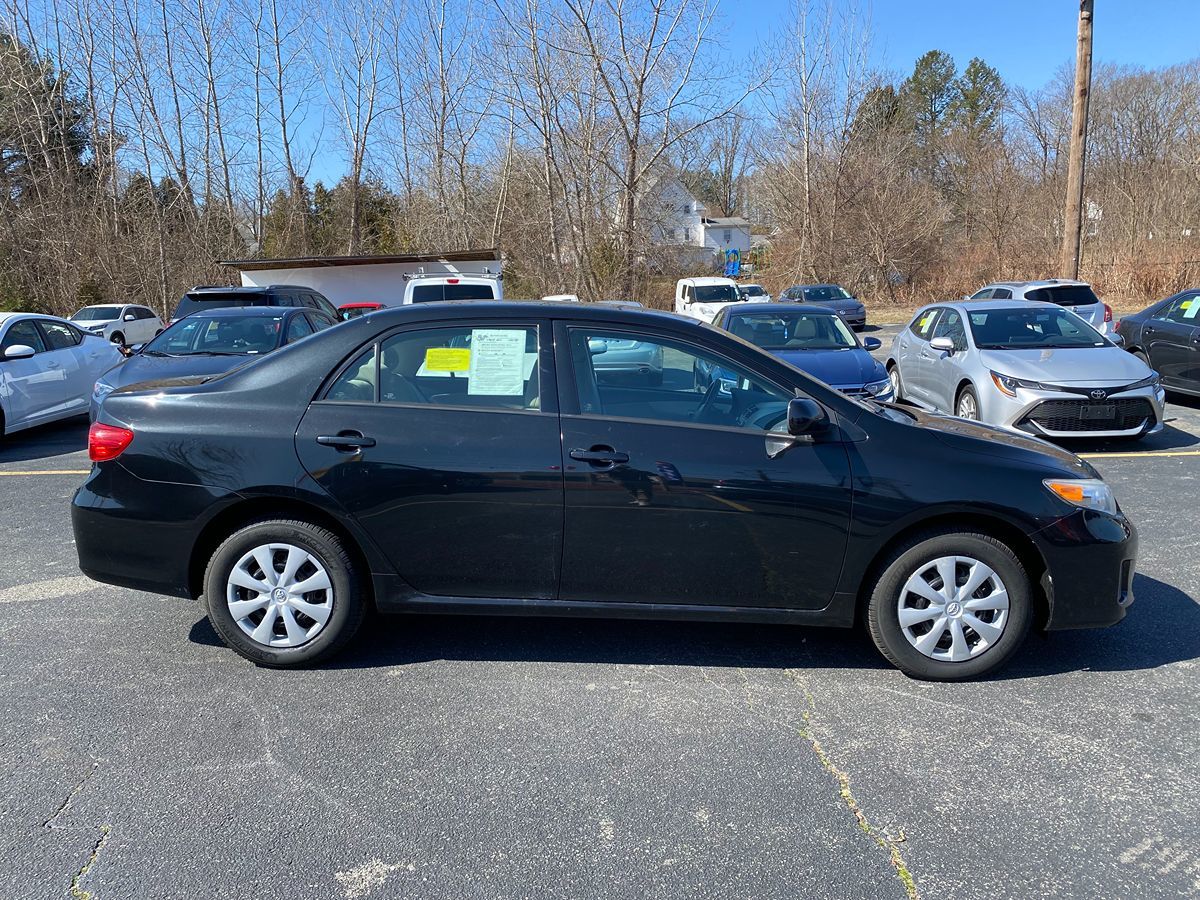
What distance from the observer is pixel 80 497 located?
4352 mm

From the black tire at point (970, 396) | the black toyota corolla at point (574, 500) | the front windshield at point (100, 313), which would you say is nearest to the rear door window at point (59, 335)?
the black toyota corolla at point (574, 500)

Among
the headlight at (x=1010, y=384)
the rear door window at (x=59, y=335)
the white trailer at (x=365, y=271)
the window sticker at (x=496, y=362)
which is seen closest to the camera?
the window sticker at (x=496, y=362)

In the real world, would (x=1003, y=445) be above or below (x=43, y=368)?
below

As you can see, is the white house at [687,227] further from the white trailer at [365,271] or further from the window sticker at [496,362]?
the window sticker at [496,362]

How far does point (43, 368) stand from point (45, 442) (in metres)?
0.84

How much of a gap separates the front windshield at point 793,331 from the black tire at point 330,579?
289 inches

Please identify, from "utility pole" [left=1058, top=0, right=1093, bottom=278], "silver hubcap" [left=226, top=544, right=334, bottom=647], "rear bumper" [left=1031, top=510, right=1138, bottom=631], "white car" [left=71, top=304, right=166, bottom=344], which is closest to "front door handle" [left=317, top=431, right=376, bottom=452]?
"silver hubcap" [left=226, top=544, right=334, bottom=647]

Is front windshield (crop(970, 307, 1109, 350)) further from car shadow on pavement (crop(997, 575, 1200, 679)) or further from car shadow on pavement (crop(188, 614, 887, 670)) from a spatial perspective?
car shadow on pavement (crop(188, 614, 887, 670))

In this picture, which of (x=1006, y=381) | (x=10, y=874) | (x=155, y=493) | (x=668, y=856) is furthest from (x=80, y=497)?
(x=1006, y=381)

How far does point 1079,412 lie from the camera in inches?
348

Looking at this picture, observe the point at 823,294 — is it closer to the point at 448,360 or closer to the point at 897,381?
the point at 897,381

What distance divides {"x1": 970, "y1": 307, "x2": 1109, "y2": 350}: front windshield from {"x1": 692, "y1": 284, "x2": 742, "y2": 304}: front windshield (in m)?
15.3

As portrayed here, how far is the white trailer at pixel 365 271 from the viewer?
26156 mm

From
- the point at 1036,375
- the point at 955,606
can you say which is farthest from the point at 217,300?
the point at 955,606
